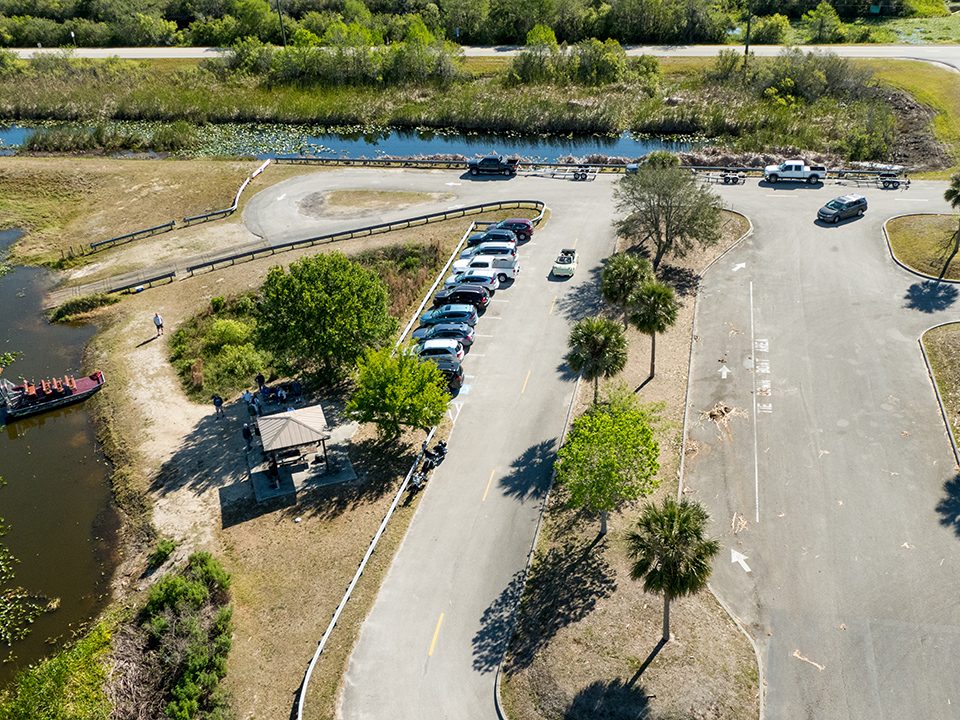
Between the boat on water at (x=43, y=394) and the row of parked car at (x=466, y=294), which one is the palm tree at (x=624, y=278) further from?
the boat on water at (x=43, y=394)

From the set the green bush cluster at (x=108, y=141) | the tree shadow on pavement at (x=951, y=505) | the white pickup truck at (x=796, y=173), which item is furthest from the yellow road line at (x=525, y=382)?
the green bush cluster at (x=108, y=141)

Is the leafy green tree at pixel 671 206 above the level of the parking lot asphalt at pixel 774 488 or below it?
above

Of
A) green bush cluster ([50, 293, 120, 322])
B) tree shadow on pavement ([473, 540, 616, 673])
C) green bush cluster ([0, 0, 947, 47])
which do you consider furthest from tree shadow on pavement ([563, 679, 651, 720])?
green bush cluster ([0, 0, 947, 47])

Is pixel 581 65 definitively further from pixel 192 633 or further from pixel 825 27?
pixel 192 633

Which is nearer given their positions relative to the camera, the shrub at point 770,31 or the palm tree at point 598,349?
the palm tree at point 598,349

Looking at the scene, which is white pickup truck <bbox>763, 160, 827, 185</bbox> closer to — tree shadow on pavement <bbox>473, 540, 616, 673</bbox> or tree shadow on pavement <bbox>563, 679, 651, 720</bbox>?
tree shadow on pavement <bbox>473, 540, 616, 673</bbox>

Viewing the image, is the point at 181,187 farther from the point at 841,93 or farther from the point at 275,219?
the point at 841,93

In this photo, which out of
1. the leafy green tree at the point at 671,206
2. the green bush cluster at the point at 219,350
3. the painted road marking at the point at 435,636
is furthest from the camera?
the leafy green tree at the point at 671,206

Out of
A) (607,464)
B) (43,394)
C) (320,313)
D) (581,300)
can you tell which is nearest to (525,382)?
(581,300)
